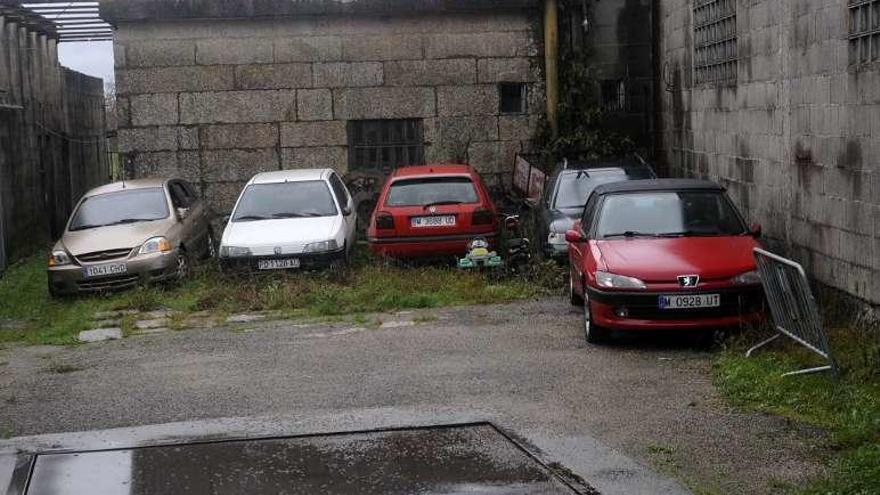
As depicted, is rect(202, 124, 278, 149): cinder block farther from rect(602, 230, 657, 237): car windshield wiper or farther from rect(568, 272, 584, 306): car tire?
rect(602, 230, 657, 237): car windshield wiper

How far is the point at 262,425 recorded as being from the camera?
8977 millimetres

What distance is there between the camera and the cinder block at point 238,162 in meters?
20.8

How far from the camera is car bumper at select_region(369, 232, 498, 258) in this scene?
662 inches

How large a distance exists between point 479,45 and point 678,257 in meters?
10.0

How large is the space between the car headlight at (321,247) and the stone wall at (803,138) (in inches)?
204

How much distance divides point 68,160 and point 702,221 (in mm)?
18307

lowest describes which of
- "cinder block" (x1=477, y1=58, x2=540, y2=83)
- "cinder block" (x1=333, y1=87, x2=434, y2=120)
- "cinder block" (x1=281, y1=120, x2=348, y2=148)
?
"cinder block" (x1=281, y1=120, x2=348, y2=148)

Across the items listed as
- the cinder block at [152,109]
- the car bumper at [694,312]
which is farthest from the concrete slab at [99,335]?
the cinder block at [152,109]

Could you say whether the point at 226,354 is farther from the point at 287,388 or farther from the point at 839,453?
the point at 839,453

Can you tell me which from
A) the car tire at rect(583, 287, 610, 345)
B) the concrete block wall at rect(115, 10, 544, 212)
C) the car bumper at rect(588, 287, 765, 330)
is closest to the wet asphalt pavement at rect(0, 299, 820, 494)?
the car tire at rect(583, 287, 610, 345)

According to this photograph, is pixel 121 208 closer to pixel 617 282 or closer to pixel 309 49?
pixel 309 49

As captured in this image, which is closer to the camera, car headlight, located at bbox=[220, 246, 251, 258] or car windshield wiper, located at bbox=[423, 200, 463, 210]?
car headlight, located at bbox=[220, 246, 251, 258]

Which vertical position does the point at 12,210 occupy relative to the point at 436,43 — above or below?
below

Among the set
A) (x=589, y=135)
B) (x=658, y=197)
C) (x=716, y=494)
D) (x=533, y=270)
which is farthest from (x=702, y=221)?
(x=589, y=135)
